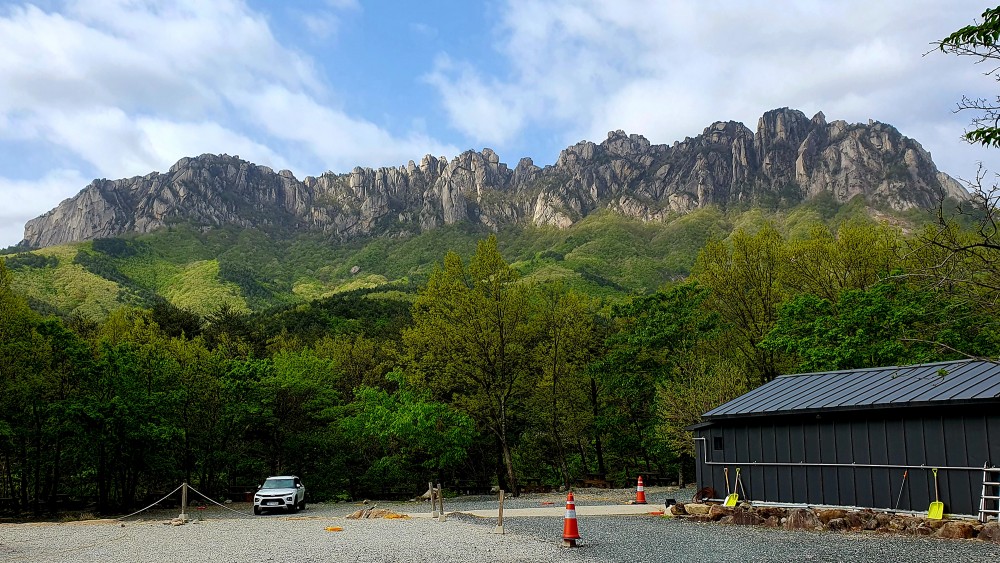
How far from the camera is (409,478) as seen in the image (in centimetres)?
3700

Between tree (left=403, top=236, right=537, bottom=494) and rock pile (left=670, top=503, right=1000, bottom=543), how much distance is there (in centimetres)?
1314

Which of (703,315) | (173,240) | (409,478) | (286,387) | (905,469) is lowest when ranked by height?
(409,478)

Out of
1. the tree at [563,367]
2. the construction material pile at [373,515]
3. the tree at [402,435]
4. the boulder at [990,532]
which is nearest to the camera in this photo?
the boulder at [990,532]

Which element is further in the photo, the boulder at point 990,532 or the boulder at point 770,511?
the boulder at point 770,511

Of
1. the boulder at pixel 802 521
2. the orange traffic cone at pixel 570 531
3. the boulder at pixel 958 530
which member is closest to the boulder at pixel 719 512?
the boulder at pixel 802 521

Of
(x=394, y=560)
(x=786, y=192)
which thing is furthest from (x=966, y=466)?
(x=786, y=192)

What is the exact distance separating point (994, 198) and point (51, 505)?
32.8m

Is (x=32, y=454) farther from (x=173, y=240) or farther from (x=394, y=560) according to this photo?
(x=173, y=240)

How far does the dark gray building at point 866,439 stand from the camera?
15.9 m

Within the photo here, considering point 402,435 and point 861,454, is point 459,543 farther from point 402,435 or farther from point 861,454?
point 402,435

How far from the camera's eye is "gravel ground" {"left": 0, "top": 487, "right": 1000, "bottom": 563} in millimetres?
13031

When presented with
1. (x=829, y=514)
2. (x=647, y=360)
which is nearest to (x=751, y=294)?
(x=647, y=360)

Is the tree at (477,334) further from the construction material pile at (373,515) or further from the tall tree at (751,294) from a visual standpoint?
the tall tree at (751,294)

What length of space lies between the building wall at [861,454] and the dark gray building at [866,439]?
0.08ft
